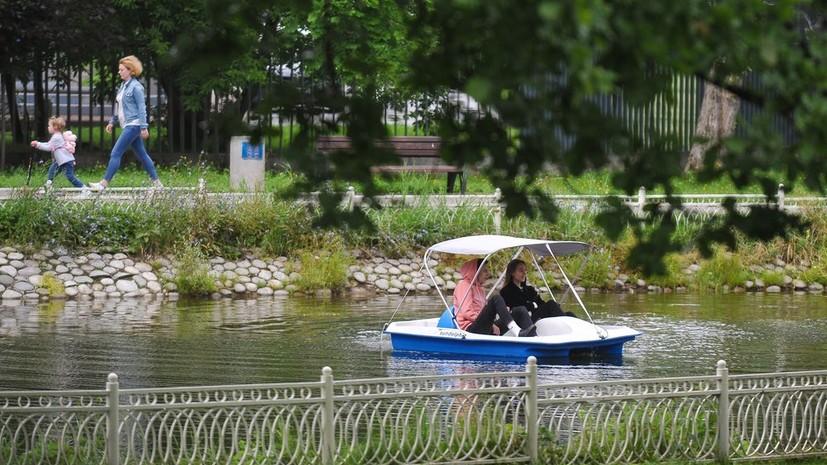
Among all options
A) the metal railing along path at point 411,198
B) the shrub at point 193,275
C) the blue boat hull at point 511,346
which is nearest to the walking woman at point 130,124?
the metal railing along path at point 411,198

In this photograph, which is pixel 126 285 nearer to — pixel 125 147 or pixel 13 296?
pixel 13 296

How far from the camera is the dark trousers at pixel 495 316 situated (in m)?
16.5

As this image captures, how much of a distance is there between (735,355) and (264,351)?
5.59 metres

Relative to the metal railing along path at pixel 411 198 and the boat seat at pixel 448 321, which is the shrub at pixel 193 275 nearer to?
the metal railing along path at pixel 411 198

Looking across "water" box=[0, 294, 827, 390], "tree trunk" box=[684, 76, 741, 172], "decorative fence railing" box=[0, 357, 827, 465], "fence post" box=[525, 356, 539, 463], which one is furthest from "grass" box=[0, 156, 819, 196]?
"fence post" box=[525, 356, 539, 463]

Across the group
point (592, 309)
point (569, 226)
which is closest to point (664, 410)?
point (592, 309)

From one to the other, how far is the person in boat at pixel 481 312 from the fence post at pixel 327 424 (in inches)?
283

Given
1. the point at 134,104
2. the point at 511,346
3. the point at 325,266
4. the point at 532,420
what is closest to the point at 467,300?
the point at 511,346

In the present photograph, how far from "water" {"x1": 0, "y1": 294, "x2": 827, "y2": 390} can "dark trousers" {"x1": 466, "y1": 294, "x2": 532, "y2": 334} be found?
515 mm

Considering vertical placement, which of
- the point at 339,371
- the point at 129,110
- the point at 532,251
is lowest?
the point at 339,371

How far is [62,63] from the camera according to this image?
1166 inches

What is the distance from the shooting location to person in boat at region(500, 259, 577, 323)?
56.2 feet

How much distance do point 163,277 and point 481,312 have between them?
7.60 metres

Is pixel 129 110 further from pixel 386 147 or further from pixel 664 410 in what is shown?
pixel 386 147
